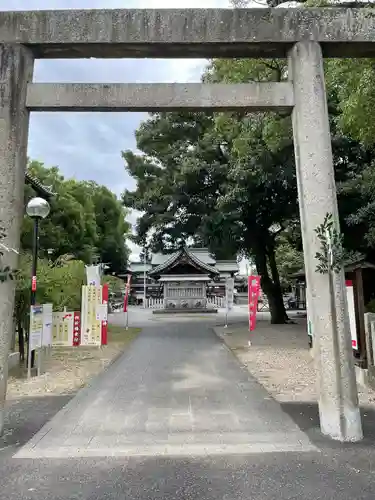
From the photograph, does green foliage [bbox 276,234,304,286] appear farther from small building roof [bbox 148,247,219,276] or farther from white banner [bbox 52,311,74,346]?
white banner [bbox 52,311,74,346]

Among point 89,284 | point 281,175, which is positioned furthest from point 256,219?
point 89,284

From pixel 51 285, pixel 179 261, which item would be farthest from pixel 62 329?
pixel 179 261

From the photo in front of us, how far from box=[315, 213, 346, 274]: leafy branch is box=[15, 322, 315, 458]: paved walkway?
2148 mm

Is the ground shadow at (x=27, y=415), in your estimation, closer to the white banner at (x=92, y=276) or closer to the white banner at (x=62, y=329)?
the white banner at (x=62, y=329)

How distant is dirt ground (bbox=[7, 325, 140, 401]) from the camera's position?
7769 millimetres

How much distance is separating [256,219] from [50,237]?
395 inches

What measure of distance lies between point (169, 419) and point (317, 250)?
323 cm

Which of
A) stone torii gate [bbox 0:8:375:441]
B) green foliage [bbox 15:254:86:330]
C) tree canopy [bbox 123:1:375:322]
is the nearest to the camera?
stone torii gate [bbox 0:8:375:441]

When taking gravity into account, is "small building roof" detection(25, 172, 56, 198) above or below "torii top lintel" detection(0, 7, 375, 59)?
above

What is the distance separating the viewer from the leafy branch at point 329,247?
4.95m

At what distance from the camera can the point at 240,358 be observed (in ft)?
37.9

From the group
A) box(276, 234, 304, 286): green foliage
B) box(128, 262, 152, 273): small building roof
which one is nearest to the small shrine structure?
box(276, 234, 304, 286): green foliage

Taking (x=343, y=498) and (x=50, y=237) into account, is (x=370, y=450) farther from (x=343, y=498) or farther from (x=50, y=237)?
(x=50, y=237)

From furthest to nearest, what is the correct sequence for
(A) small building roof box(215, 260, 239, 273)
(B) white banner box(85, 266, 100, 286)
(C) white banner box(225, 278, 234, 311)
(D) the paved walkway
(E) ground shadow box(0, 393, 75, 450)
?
(A) small building roof box(215, 260, 239, 273)
(C) white banner box(225, 278, 234, 311)
(B) white banner box(85, 266, 100, 286)
(E) ground shadow box(0, 393, 75, 450)
(D) the paved walkway
